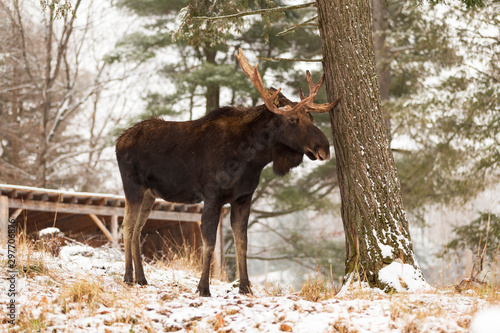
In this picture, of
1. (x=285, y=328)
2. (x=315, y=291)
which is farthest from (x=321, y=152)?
(x=285, y=328)

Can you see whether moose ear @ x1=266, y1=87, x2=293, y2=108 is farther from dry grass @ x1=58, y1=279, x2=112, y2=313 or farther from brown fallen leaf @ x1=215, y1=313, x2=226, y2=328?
dry grass @ x1=58, y1=279, x2=112, y2=313

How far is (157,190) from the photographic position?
7.27 m

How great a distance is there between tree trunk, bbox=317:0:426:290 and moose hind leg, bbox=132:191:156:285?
2.65 m

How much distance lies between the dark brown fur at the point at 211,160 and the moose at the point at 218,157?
0.01 m

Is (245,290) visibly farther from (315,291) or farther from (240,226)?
(315,291)

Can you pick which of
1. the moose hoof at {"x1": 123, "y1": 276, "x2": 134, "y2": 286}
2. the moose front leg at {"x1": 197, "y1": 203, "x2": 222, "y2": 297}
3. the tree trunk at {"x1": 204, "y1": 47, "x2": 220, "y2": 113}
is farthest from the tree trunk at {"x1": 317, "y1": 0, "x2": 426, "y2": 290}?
the tree trunk at {"x1": 204, "y1": 47, "x2": 220, "y2": 113}

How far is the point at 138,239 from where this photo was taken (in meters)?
7.45

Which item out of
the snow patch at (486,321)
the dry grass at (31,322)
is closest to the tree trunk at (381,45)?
the snow patch at (486,321)

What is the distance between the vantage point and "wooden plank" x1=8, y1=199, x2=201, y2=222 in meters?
13.9

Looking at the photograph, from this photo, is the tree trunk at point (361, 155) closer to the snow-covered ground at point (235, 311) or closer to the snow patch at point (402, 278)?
the snow patch at point (402, 278)

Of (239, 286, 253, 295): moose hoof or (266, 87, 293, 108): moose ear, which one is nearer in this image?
(239, 286, 253, 295): moose hoof

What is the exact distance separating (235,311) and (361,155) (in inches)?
104

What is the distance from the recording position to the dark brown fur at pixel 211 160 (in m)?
6.62

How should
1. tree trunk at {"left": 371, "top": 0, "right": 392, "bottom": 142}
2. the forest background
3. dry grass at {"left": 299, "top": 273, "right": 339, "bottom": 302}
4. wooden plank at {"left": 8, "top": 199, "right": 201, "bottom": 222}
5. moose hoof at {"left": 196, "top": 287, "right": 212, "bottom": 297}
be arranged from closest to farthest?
A: dry grass at {"left": 299, "top": 273, "right": 339, "bottom": 302}, moose hoof at {"left": 196, "top": 287, "right": 212, "bottom": 297}, wooden plank at {"left": 8, "top": 199, "right": 201, "bottom": 222}, the forest background, tree trunk at {"left": 371, "top": 0, "right": 392, "bottom": 142}
